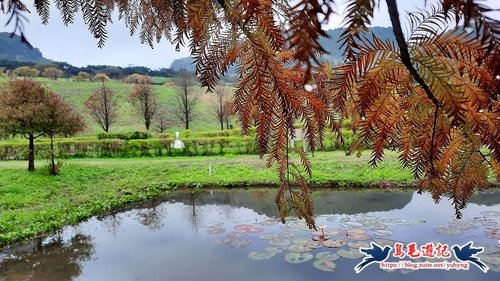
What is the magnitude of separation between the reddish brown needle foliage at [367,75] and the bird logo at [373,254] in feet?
19.3

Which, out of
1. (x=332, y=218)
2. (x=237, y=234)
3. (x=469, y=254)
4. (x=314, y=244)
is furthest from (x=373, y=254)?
(x=237, y=234)

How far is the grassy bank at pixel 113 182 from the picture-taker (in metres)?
9.83

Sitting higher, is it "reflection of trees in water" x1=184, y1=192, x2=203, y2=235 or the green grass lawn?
the green grass lawn

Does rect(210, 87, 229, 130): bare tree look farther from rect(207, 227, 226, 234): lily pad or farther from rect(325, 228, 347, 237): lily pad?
rect(325, 228, 347, 237): lily pad

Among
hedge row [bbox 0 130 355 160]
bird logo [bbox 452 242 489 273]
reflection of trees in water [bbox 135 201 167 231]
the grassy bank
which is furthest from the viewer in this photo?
hedge row [bbox 0 130 355 160]

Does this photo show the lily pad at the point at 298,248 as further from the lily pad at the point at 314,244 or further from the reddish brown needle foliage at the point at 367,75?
the reddish brown needle foliage at the point at 367,75

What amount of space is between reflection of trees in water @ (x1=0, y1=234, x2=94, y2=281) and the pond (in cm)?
2

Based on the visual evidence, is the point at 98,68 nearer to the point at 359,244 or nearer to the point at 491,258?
the point at 359,244

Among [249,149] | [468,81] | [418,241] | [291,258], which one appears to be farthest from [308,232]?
[249,149]

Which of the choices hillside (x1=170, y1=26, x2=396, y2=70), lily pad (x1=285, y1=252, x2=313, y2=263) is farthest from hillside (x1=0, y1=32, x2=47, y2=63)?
lily pad (x1=285, y1=252, x2=313, y2=263)

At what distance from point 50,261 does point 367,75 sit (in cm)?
836

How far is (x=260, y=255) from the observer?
7285mm

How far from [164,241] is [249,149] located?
1200cm

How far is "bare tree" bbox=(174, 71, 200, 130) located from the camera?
34.3 m
